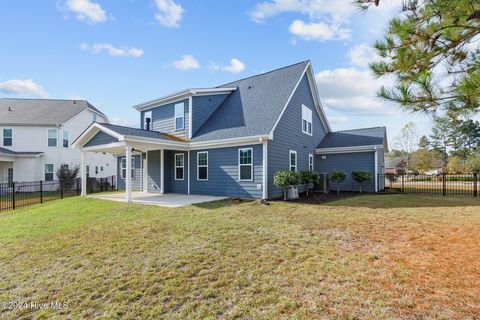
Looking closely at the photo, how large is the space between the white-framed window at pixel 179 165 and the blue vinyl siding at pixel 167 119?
3.77 ft

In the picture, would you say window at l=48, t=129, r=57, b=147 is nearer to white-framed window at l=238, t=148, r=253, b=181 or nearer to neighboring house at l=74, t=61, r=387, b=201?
neighboring house at l=74, t=61, r=387, b=201

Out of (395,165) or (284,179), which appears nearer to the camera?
(284,179)

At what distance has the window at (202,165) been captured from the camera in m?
12.8

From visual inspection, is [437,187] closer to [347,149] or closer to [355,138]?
[355,138]

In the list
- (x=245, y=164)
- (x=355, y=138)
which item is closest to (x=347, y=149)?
(x=355, y=138)

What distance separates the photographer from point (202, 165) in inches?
508

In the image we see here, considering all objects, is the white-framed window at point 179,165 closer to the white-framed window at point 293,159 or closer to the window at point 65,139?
the white-framed window at point 293,159

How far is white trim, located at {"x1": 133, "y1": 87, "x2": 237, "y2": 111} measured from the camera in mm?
13523

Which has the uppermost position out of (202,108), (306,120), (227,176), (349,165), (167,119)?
(202,108)

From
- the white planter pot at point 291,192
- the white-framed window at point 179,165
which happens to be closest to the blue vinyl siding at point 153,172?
the white-framed window at point 179,165

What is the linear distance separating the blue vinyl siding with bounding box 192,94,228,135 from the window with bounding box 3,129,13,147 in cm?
1813

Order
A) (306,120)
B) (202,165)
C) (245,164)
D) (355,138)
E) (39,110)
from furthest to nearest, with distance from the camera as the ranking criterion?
1. (39,110)
2. (355,138)
3. (306,120)
4. (202,165)
5. (245,164)

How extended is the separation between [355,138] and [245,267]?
1457cm

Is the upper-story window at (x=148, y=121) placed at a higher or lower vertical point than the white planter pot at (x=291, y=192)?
higher
